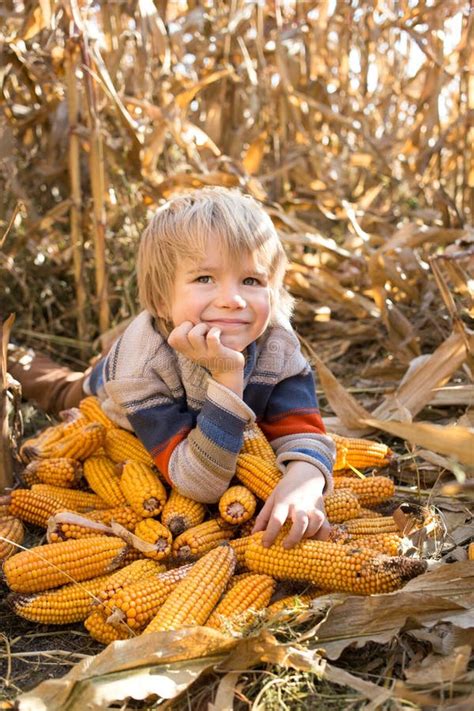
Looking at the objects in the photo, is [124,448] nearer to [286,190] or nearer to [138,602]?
[138,602]

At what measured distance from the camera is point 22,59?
13.4ft

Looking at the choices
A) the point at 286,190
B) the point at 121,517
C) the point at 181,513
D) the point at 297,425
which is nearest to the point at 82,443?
the point at 121,517

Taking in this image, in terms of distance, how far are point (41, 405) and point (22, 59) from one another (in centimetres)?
184

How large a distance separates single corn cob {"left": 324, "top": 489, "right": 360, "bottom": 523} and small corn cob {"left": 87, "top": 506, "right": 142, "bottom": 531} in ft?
1.97

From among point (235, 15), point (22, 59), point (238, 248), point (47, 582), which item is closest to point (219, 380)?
point (238, 248)

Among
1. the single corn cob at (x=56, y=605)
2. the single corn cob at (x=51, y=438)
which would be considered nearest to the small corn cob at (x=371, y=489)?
the single corn cob at (x=56, y=605)

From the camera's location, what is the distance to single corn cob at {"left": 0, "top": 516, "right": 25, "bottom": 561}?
95.3 inches

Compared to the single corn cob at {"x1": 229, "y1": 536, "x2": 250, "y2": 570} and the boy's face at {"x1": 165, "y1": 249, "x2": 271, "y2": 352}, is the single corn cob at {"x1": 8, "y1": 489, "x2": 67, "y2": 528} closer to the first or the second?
the single corn cob at {"x1": 229, "y1": 536, "x2": 250, "y2": 570}

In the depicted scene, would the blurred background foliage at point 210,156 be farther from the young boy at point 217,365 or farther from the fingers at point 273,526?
the fingers at point 273,526

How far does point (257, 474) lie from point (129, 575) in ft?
1.76

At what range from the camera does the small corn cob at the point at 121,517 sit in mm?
2494

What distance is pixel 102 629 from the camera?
2.07m

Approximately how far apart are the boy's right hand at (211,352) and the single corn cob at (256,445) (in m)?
0.25

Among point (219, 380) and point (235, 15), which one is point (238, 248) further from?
point (235, 15)
